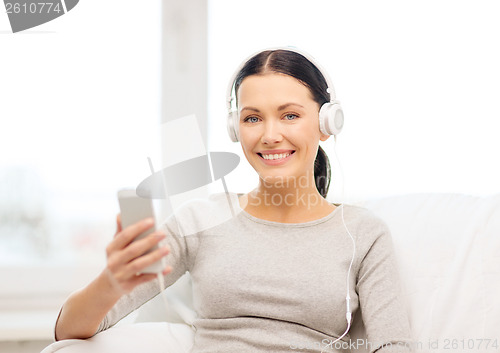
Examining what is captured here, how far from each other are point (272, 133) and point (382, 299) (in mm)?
411

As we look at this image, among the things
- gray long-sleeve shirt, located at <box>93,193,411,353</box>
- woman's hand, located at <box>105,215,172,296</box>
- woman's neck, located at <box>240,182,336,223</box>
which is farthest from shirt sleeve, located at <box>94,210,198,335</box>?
woman's hand, located at <box>105,215,172,296</box>

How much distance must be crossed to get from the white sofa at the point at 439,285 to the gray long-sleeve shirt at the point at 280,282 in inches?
2.4

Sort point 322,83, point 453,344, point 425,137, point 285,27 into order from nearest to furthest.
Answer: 1. point 453,344
2. point 322,83
3. point 425,137
4. point 285,27

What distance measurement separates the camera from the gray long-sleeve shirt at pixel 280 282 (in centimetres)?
100

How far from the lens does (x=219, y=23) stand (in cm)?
164

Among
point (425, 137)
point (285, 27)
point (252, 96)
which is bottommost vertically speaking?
point (425, 137)

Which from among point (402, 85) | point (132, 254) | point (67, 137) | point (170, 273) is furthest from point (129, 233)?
point (402, 85)

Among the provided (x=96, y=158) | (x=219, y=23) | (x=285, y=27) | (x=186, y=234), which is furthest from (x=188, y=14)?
(x=186, y=234)

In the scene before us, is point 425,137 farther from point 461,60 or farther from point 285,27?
point 285,27

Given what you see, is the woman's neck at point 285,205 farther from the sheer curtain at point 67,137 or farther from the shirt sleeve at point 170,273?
the sheer curtain at point 67,137

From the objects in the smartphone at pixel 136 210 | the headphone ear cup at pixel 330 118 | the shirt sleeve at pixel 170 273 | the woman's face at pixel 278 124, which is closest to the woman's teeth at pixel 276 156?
the woman's face at pixel 278 124

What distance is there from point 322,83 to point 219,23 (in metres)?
0.66

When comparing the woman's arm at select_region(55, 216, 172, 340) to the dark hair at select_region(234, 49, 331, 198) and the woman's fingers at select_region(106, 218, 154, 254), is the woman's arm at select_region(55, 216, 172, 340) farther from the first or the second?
the dark hair at select_region(234, 49, 331, 198)

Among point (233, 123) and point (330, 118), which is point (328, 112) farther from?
point (233, 123)
